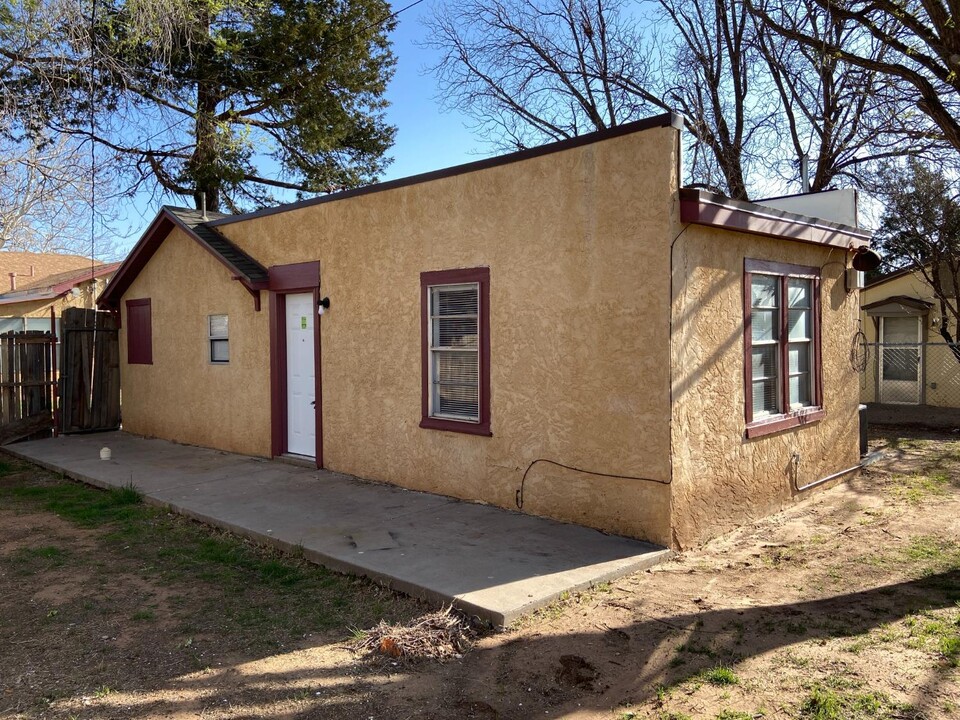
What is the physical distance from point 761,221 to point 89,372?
12.1 m

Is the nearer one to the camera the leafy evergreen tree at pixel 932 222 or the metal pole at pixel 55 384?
the metal pole at pixel 55 384

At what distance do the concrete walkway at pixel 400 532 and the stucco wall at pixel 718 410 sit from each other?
79cm

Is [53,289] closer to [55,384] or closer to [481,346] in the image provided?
[55,384]

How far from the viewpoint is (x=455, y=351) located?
25.1 feet

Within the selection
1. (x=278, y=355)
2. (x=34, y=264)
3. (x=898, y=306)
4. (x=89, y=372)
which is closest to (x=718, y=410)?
(x=278, y=355)

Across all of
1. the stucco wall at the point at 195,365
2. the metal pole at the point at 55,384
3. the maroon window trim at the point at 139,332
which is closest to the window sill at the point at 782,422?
the stucco wall at the point at 195,365

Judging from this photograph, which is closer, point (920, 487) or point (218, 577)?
point (218, 577)

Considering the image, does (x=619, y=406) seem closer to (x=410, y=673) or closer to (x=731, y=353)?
(x=731, y=353)

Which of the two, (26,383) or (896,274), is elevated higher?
(896,274)

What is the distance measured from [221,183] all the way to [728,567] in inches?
607

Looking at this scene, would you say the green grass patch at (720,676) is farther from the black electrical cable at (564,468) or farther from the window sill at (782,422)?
the window sill at (782,422)

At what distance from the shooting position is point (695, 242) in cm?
620

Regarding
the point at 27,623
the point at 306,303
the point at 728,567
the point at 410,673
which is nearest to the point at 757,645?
the point at 728,567

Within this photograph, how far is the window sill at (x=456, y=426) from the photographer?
7.28 m
